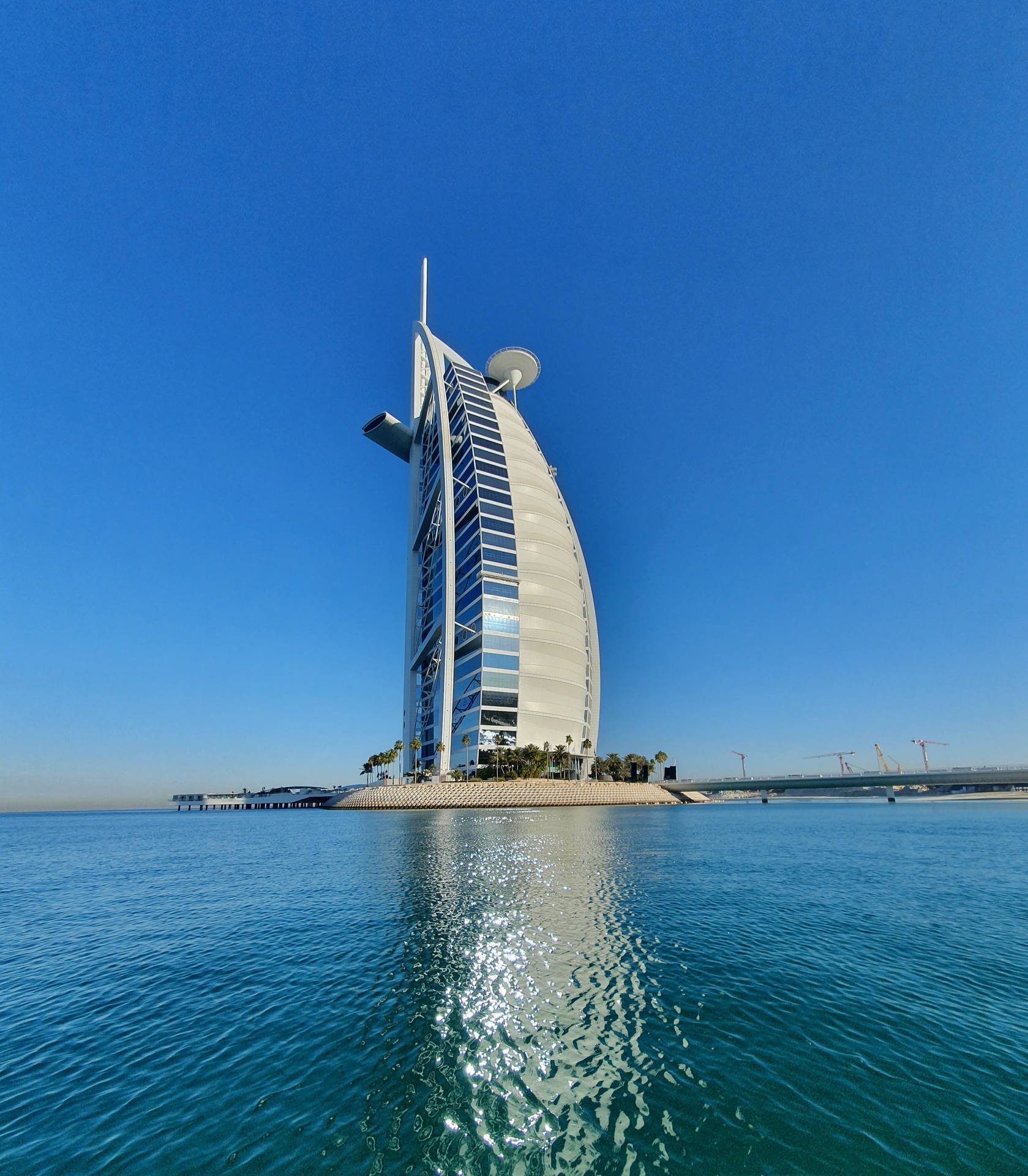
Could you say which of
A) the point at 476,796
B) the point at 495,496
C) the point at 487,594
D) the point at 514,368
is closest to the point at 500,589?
the point at 487,594

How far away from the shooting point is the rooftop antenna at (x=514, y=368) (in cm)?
15888

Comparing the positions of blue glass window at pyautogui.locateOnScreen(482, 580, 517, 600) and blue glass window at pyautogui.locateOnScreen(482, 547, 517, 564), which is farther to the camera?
blue glass window at pyautogui.locateOnScreen(482, 547, 517, 564)

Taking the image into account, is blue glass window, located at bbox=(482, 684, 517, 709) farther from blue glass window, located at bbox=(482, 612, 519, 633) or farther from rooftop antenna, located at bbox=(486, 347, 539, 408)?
rooftop antenna, located at bbox=(486, 347, 539, 408)

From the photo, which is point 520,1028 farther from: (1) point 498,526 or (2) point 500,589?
(1) point 498,526

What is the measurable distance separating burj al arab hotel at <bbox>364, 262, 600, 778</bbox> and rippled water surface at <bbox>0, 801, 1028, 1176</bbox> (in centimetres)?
7754

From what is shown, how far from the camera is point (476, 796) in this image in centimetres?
8544

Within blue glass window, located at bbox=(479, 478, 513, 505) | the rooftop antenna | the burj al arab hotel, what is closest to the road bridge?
the burj al arab hotel

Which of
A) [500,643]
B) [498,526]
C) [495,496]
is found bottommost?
[500,643]

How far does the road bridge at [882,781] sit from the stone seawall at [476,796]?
178 feet

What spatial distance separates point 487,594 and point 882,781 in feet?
295

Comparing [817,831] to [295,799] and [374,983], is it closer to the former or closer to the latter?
[374,983]

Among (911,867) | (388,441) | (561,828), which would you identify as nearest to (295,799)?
(388,441)

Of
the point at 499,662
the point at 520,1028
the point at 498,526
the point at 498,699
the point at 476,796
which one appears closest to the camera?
the point at 520,1028

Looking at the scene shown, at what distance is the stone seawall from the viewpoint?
85250mm
